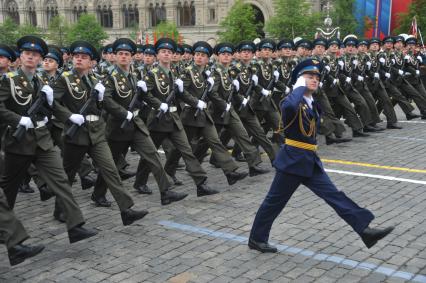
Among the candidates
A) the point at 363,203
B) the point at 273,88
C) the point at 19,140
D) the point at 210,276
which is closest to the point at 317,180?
the point at 210,276

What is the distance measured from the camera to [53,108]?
626cm

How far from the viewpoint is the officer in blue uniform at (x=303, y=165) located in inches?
203

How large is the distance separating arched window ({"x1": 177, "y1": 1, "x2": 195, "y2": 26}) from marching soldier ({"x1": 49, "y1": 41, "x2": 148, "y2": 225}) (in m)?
52.9

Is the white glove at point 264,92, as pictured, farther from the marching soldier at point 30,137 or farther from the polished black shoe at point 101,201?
the marching soldier at point 30,137

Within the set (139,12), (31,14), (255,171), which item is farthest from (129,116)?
(31,14)

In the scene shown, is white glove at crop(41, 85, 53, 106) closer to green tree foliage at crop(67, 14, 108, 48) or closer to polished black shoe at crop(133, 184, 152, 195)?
polished black shoe at crop(133, 184, 152, 195)

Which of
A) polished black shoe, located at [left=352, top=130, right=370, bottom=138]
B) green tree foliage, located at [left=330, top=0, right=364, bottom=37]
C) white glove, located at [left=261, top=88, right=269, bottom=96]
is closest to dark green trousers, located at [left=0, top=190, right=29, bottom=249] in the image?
white glove, located at [left=261, top=88, right=269, bottom=96]

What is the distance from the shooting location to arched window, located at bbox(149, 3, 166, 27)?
197 feet

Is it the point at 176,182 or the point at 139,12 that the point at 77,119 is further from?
the point at 139,12

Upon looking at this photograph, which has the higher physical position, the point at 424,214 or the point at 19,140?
the point at 19,140

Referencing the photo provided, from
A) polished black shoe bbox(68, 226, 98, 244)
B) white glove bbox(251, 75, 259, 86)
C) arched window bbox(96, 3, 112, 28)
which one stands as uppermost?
arched window bbox(96, 3, 112, 28)

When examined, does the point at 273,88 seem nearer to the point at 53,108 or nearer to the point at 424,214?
the point at 424,214

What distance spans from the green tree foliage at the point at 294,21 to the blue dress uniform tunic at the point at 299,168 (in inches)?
1333

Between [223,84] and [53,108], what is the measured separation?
10.9 ft
